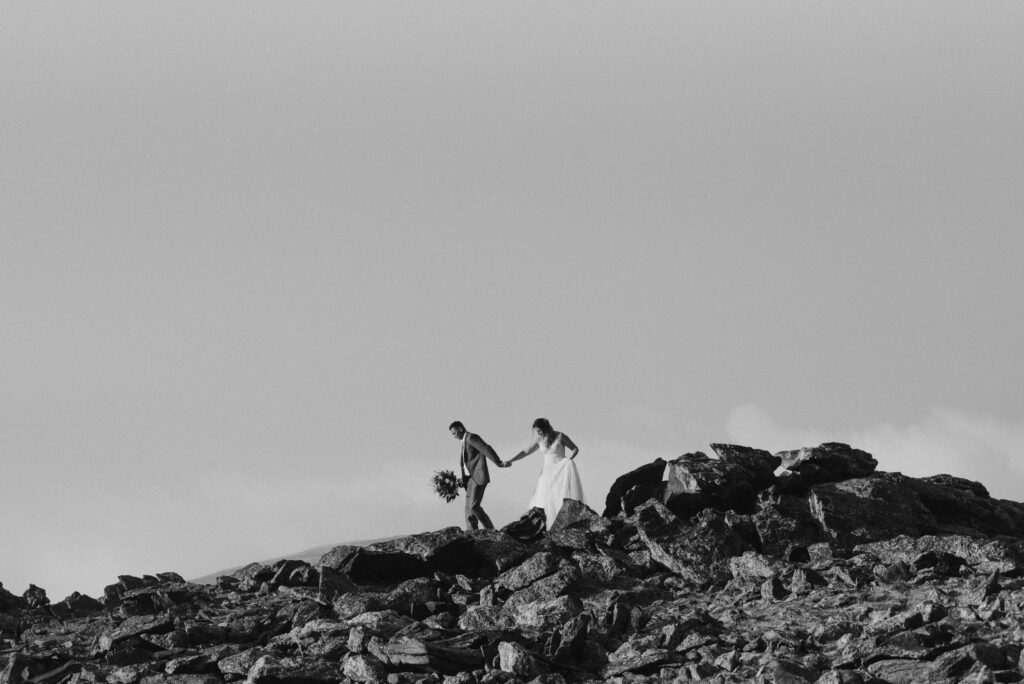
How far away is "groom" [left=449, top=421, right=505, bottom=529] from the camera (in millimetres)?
30828

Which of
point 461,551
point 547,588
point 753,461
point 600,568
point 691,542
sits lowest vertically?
point 547,588

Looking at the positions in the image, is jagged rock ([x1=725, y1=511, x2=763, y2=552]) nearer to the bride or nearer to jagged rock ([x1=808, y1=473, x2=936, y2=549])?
jagged rock ([x1=808, y1=473, x2=936, y2=549])

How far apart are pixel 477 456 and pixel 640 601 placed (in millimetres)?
8797

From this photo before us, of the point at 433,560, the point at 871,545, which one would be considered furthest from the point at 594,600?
the point at 871,545

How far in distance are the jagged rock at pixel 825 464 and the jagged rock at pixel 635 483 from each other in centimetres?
289

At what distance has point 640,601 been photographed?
909 inches

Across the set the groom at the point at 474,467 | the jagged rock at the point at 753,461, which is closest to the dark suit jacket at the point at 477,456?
the groom at the point at 474,467

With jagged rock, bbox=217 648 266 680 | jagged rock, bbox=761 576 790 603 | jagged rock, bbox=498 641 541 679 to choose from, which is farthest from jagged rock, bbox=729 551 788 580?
jagged rock, bbox=217 648 266 680

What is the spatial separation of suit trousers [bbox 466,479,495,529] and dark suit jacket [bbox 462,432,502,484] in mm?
197

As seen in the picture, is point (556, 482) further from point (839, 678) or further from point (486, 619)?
point (839, 678)

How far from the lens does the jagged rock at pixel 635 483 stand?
2881 centimetres

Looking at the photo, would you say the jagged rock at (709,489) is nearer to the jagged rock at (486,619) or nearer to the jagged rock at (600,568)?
the jagged rock at (600,568)

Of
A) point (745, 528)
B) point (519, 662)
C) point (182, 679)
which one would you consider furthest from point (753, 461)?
point (182, 679)

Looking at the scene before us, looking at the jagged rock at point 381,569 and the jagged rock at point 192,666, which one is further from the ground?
the jagged rock at point 381,569
